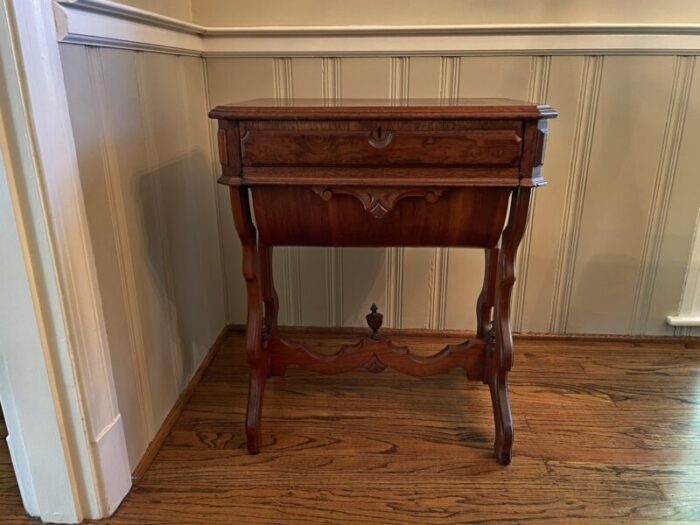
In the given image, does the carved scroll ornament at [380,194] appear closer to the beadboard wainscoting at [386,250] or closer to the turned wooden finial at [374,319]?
the turned wooden finial at [374,319]

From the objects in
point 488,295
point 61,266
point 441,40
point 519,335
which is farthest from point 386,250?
point 61,266

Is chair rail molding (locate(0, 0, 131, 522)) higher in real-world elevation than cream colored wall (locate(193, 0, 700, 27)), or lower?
lower

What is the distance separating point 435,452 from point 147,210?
938mm

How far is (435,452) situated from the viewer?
136 centimetres

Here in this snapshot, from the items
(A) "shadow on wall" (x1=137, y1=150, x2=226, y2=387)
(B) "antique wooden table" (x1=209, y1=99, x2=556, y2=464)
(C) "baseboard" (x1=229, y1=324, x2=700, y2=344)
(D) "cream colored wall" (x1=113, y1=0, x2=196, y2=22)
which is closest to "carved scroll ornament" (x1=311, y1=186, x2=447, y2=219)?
(B) "antique wooden table" (x1=209, y1=99, x2=556, y2=464)

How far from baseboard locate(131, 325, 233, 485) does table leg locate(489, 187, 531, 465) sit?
2.80ft

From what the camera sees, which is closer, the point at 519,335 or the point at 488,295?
the point at 488,295

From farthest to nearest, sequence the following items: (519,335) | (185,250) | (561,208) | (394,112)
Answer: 1. (519,335)
2. (561,208)
3. (185,250)
4. (394,112)

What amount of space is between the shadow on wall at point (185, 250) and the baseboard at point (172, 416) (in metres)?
0.03

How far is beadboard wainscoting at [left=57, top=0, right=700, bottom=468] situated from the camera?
1271 mm

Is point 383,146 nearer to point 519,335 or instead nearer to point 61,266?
point 61,266

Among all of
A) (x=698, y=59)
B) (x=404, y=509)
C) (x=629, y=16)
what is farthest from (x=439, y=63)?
(x=404, y=509)

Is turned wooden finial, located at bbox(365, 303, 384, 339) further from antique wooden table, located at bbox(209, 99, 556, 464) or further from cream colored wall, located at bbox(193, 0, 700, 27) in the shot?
cream colored wall, located at bbox(193, 0, 700, 27)

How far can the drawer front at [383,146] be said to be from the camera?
111 cm
